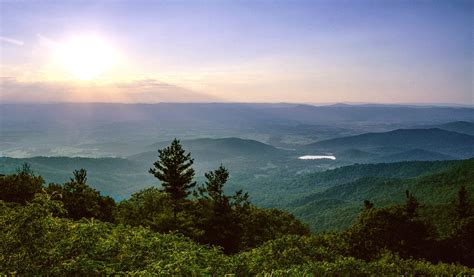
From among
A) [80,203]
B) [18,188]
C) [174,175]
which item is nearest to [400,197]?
[174,175]

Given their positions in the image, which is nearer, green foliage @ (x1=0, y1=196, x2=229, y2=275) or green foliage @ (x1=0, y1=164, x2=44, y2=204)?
green foliage @ (x1=0, y1=196, x2=229, y2=275)

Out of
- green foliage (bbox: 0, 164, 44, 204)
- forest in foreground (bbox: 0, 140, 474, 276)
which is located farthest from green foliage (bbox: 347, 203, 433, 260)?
green foliage (bbox: 0, 164, 44, 204)

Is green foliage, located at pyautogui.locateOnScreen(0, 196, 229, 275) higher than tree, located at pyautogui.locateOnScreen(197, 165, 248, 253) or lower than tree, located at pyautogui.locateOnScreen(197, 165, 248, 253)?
higher

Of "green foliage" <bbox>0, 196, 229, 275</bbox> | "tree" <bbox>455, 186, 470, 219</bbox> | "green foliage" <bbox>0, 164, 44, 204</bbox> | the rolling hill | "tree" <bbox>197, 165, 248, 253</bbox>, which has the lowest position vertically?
the rolling hill

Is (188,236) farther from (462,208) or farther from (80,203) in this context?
(462,208)

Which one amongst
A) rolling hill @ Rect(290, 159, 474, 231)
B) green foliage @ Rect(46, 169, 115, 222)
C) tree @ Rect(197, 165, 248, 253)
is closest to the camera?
tree @ Rect(197, 165, 248, 253)

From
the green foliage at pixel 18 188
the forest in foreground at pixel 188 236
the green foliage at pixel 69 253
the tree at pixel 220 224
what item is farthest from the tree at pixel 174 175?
the green foliage at pixel 69 253

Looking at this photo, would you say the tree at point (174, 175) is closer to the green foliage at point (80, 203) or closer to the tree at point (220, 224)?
the tree at point (220, 224)

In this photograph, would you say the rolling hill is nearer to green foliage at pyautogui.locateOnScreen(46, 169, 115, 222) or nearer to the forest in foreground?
the forest in foreground

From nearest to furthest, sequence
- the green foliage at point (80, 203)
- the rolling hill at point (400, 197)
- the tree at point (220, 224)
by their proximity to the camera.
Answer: the tree at point (220, 224) → the green foliage at point (80, 203) → the rolling hill at point (400, 197)
